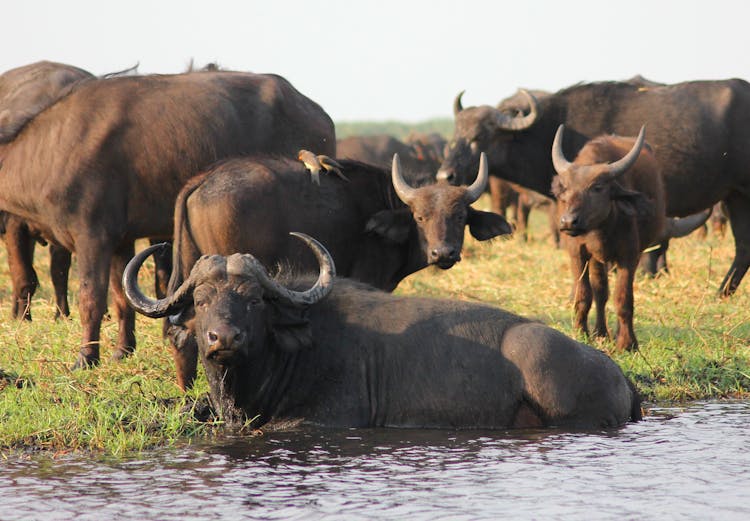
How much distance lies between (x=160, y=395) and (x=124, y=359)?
1261mm

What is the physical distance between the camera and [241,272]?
284 inches

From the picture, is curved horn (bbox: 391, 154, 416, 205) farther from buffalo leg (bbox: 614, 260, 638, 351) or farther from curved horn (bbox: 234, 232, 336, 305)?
buffalo leg (bbox: 614, 260, 638, 351)

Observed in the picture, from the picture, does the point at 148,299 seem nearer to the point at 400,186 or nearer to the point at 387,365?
the point at 387,365

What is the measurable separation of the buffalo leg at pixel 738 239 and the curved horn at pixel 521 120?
8.45ft

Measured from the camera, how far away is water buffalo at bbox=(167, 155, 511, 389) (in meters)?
8.56

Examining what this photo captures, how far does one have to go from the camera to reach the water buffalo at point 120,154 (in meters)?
9.59

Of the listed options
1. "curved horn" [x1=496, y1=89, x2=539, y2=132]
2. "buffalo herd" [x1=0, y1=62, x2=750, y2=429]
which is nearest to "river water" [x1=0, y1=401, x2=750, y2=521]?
"buffalo herd" [x1=0, y1=62, x2=750, y2=429]

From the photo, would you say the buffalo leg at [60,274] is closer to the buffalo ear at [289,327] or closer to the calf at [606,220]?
the calf at [606,220]

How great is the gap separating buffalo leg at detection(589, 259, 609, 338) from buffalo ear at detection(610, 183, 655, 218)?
64 cm

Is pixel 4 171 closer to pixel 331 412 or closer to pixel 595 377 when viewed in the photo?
pixel 331 412

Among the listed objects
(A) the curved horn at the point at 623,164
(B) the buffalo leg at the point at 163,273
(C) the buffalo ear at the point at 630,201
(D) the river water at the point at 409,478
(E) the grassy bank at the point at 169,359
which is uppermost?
(A) the curved horn at the point at 623,164

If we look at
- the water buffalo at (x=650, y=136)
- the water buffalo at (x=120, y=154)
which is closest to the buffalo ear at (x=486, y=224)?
the water buffalo at (x=120, y=154)

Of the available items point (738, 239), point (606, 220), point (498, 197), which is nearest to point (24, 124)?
point (606, 220)

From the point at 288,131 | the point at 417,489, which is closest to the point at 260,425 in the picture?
the point at 417,489
